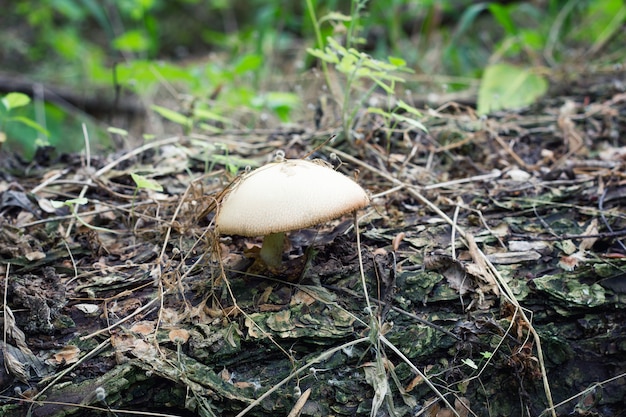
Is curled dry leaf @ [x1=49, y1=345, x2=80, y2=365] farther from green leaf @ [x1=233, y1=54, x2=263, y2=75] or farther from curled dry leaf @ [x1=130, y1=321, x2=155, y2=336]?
green leaf @ [x1=233, y1=54, x2=263, y2=75]

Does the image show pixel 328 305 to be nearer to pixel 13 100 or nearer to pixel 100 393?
pixel 100 393

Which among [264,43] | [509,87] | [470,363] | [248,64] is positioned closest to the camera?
[470,363]

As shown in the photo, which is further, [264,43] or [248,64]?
[264,43]

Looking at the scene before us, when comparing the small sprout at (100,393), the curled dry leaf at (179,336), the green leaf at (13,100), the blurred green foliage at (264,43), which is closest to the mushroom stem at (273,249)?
the curled dry leaf at (179,336)

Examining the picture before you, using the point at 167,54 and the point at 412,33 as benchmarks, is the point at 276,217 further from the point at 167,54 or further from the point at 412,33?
the point at 167,54

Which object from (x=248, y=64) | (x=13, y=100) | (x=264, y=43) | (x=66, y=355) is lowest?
(x=264, y=43)

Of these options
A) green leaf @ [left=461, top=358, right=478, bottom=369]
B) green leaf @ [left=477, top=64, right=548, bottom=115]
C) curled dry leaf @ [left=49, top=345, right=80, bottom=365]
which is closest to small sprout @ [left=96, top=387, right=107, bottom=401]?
curled dry leaf @ [left=49, top=345, right=80, bottom=365]

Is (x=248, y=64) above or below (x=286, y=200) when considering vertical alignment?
below

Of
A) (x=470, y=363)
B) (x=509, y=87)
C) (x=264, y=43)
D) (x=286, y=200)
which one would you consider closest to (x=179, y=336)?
(x=286, y=200)
